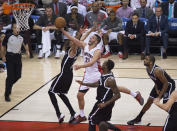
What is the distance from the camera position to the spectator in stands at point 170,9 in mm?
12625

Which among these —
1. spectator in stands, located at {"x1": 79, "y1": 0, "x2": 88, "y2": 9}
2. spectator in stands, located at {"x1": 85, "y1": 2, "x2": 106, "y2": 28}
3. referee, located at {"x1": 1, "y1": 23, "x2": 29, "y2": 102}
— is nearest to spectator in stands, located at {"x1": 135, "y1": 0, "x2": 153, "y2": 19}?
spectator in stands, located at {"x1": 85, "y1": 2, "x2": 106, "y2": 28}

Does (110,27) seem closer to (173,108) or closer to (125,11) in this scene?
(125,11)

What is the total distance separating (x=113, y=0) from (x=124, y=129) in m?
7.79

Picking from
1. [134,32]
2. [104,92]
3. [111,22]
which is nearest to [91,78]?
[104,92]

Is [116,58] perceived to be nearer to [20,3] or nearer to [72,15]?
[72,15]

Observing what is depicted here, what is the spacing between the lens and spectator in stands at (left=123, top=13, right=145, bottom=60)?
39.4 feet

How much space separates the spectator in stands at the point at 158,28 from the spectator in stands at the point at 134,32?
0.73ft

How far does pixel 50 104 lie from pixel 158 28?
5.57m

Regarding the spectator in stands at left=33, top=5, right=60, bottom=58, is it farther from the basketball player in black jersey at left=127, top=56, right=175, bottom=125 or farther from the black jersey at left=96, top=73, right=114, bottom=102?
the black jersey at left=96, top=73, right=114, bottom=102

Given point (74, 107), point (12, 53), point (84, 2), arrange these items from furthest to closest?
point (84, 2) < point (12, 53) < point (74, 107)

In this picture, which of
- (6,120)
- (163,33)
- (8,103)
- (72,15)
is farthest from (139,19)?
(6,120)

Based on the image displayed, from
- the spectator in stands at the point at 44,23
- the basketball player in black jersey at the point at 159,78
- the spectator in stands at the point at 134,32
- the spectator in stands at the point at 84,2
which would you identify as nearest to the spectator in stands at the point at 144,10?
the spectator in stands at the point at 134,32

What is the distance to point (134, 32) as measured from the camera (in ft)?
39.8

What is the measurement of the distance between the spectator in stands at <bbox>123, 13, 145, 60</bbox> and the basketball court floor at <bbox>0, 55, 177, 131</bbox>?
63 centimetres
